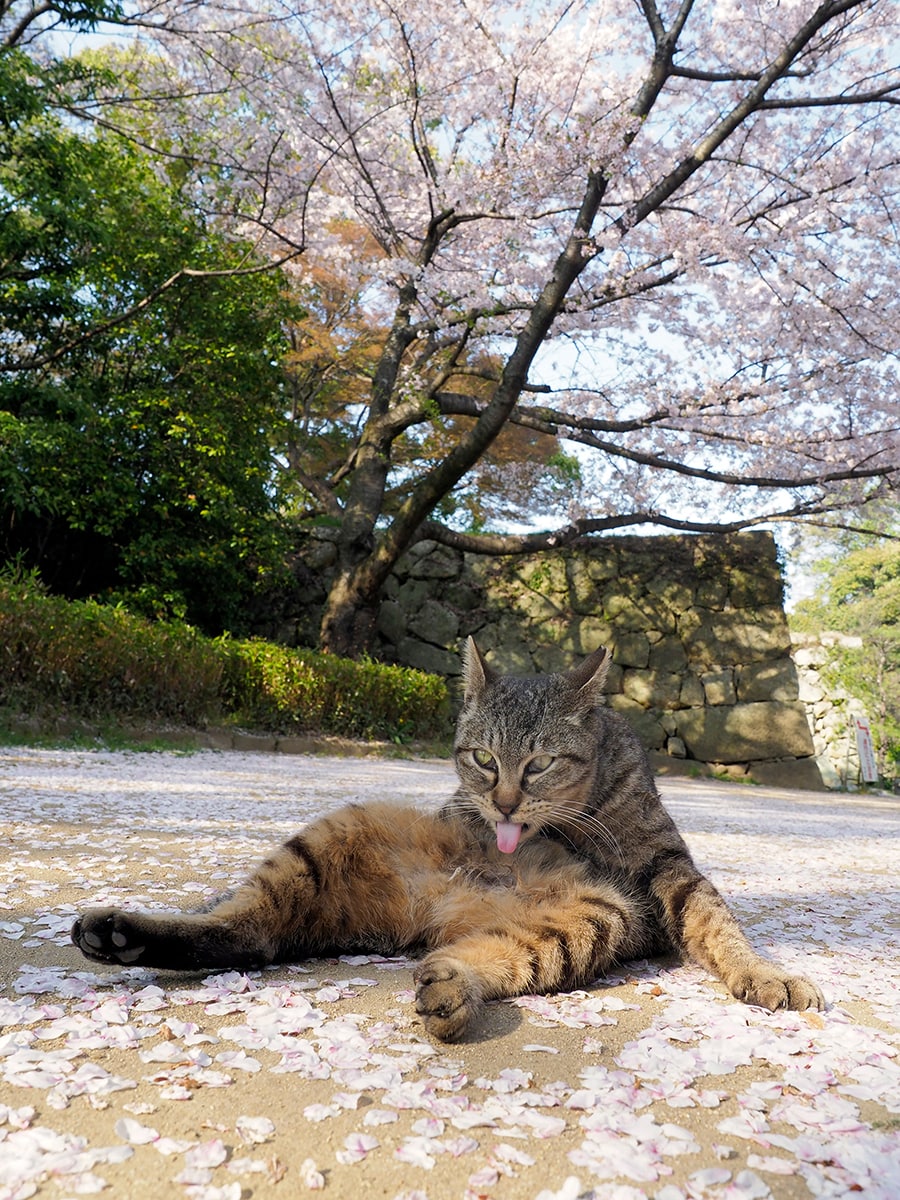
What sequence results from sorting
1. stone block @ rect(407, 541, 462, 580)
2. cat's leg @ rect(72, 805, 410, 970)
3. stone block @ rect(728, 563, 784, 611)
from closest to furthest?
cat's leg @ rect(72, 805, 410, 970) < stone block @ rect(728, 563, 784, 611) < stone block @ rect(407, 541, 462, 580)

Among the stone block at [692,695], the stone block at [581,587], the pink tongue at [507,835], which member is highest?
the stone block at [581,587]

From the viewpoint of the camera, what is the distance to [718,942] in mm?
1894

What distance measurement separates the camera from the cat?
1.63 meters

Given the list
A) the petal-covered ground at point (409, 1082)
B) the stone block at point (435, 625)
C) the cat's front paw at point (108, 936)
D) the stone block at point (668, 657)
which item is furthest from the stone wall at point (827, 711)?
the cat's front paw at point (108, 936)

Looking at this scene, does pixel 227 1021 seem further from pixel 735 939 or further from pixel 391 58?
pixel 391 58

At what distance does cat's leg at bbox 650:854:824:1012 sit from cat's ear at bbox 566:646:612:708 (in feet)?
1.65

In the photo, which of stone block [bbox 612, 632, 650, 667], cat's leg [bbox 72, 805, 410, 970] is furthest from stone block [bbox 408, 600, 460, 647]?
cat's leg [bbox 72, 805, 410, 970]

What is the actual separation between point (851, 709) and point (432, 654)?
25.2 ft

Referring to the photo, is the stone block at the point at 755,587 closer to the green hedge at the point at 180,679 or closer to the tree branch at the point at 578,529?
the tree branch at the point at 578,529

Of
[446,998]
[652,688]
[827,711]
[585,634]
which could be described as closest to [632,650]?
[652,688]

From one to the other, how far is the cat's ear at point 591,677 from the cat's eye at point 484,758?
34 centimetres

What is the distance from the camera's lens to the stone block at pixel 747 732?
1276 cm

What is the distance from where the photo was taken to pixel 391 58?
10.3 m

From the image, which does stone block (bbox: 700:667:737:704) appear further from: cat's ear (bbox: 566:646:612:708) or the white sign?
cat's ear (bbox: 566:646:612:708)
